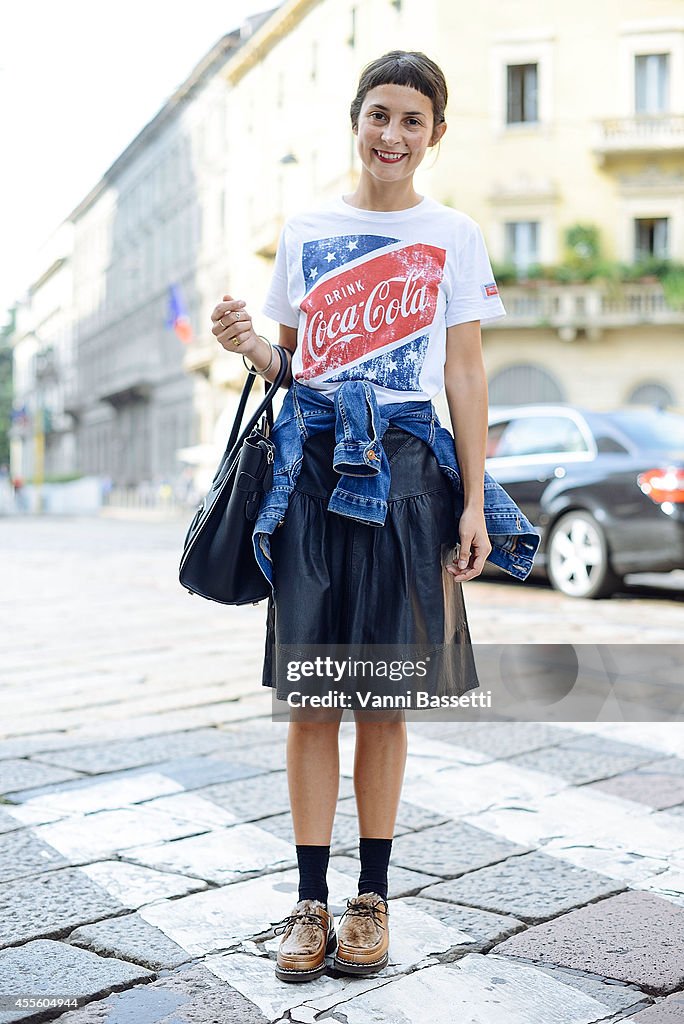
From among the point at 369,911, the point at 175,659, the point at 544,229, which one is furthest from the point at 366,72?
the point at 544,229

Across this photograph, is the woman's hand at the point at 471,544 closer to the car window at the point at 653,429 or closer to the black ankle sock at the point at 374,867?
the black ankle sock at the point at 374,867

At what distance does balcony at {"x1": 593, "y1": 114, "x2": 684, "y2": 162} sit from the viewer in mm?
26281

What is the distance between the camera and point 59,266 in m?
65.7

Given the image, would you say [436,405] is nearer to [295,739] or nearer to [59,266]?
[295,739]

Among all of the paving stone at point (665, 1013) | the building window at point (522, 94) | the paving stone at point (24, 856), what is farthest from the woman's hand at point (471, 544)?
the building window at point (522, 94)

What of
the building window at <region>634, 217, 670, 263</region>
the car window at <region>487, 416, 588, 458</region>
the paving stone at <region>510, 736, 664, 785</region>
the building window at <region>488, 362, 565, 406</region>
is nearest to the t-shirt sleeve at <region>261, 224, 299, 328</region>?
the paving stone at <region>510, 736, 664, 785</region>

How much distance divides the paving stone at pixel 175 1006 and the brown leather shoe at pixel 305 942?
0.37ft

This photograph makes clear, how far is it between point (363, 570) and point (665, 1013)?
2.93ft

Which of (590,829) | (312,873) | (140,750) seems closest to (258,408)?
(312,873)

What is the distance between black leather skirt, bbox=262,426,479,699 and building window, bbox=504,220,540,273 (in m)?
25.1

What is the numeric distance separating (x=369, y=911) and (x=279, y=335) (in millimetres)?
1118

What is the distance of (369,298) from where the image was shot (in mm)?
2295

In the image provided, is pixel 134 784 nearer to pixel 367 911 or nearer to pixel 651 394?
pixel 367 911

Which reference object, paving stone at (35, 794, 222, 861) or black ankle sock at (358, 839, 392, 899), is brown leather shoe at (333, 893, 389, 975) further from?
paving stone at (35, 794, 222, 861)
